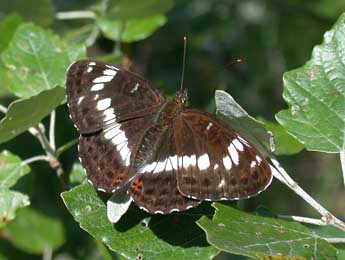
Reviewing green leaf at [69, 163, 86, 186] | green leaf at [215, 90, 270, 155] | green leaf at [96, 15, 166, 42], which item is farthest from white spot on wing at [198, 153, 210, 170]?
green leaf at [96, 15, 166, 42]

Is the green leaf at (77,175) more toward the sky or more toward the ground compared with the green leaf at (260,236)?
more toward the ground

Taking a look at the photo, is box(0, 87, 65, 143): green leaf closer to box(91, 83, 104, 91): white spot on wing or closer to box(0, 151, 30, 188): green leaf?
box(91, 83, 104, 91): white spot on wing

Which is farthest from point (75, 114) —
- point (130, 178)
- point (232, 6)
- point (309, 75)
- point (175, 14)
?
point (232, 6)

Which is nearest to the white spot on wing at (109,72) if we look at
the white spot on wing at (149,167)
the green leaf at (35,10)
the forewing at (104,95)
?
the forewing at (104,95)

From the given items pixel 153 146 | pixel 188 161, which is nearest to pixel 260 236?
pixel 188 161

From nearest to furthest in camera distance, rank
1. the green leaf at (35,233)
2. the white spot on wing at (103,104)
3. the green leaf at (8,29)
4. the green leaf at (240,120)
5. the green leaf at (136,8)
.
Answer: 1. the green leaf at (240,120)
2. the white spot on wing at (103,104)
3. the green leaf at (8,29)
4. the green leaf at (136,8)
5. the green leaf at (35,233)

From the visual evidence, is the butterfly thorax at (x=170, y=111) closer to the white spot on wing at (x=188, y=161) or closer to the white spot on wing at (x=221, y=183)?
the white spot on wing at (x=188, y=161)

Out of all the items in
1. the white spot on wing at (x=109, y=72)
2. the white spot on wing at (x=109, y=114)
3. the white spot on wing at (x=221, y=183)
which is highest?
the white spot on wing at (x=109, y=72)
